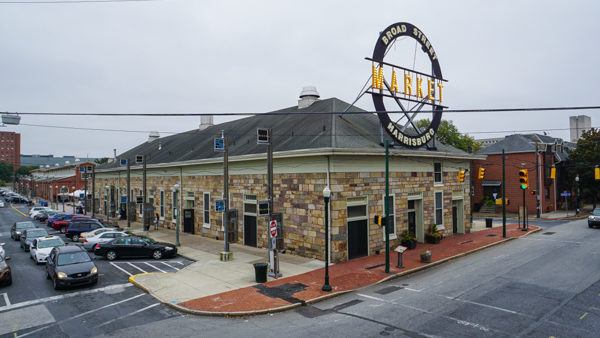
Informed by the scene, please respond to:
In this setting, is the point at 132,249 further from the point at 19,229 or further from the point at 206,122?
the point at 206,122

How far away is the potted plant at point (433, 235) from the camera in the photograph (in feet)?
81.5

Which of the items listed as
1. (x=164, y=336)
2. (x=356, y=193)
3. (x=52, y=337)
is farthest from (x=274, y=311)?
(x=356, y=193)

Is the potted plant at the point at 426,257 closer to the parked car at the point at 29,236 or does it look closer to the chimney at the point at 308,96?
the chimney at the point at 308,96

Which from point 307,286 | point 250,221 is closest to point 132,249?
point 250,221

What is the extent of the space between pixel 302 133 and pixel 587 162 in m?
39.8

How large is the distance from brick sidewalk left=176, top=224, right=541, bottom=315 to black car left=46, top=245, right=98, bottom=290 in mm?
5182

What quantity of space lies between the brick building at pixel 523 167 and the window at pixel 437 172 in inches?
846

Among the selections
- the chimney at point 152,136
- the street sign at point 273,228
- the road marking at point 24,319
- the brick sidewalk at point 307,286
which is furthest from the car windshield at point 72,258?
the chimney at point 152,136

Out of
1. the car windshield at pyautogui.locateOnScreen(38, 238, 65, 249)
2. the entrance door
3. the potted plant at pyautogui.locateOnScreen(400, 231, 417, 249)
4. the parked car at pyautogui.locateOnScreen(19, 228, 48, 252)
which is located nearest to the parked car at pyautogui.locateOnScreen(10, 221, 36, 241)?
the parked car at pyautogui.locateOnScreen(19, 228, 48, 252)

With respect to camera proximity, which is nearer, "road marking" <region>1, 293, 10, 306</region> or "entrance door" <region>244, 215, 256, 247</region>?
"road marking" <region>1, 293, 10, 306</region>

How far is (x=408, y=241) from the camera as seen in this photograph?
2300 centimetres

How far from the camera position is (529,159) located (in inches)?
1825

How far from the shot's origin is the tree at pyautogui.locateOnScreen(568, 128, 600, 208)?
46281 mm

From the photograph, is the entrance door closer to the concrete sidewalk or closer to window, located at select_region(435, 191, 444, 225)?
the concrete sidewalk
